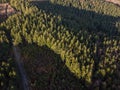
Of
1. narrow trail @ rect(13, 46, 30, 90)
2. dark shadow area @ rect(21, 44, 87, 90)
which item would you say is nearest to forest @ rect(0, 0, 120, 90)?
dark shadow area @ rect(21, 44, 87, 90)

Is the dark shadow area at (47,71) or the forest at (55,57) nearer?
the dark shadow area at (47,71)

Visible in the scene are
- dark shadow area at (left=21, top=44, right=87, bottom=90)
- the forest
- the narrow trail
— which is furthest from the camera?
the forest

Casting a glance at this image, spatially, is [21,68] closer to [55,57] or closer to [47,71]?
[47,71]

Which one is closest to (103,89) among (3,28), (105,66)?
(105,66)

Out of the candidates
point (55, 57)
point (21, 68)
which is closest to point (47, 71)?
point (55, 57)

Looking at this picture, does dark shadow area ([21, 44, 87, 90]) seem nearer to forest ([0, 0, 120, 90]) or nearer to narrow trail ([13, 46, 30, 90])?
forest ([0, 0, 120, 90])

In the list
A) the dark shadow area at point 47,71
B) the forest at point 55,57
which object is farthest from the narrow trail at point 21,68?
the dark shadow area at point 47,71

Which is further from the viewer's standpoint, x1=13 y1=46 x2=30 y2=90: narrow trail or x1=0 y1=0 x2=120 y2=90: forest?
x1=0 y1=0 x2=120 y2=90: forest

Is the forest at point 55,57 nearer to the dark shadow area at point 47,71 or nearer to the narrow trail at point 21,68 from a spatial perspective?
the dark shadow area at point 47,71

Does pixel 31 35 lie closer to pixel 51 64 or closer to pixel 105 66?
pixel 51 64
